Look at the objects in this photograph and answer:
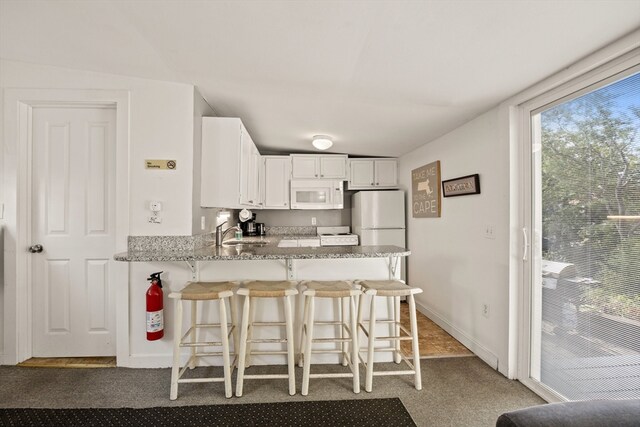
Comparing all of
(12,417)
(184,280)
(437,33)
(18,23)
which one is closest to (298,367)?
(184,280)

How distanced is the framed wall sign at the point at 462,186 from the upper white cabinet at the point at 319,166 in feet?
5.42

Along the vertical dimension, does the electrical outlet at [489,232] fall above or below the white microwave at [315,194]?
below

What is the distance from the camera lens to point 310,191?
170 inches

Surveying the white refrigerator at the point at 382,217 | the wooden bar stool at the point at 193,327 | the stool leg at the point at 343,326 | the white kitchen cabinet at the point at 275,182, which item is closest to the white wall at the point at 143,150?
the wooden bar stool at the point at 193,327

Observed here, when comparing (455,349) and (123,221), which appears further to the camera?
(455,349)

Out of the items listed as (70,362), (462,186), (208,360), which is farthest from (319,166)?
(70,362)

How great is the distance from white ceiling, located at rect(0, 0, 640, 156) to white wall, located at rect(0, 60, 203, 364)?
0.34ft

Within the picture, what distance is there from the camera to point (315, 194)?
4324 mm

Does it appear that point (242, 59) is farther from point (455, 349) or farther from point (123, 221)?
point (455, 349)

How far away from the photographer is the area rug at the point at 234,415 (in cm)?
166

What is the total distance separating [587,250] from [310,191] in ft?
10.5

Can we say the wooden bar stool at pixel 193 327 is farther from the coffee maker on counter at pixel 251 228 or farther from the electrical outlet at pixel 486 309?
the coffee maker on counter at pixel 251 228

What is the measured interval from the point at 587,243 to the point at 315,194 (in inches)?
124

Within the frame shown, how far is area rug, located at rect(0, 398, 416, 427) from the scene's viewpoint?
1661mm
